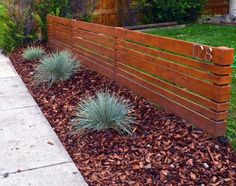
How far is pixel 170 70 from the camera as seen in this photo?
13.9 feet

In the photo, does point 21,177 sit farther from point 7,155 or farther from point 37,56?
point 37,56

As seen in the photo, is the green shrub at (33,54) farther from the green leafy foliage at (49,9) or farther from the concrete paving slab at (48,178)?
the concrete paving slab at (48,178)

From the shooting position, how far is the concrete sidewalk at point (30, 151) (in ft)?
10.9

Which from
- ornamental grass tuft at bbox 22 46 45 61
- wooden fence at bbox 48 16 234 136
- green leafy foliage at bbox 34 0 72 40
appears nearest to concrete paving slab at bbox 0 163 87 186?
wooden fence at bbox 48 16 234 136

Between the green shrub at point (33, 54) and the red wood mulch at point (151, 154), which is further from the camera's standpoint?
the green shrub at point (33, 54)

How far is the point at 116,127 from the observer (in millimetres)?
4043

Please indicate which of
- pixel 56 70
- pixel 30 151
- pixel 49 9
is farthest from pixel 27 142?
pixel 49 9

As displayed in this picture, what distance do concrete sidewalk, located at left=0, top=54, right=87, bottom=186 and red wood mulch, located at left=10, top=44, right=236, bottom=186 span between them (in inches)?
4.8

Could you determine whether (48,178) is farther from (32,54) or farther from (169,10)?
(169,10)

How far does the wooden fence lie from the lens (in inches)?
139

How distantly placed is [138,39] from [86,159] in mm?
1923

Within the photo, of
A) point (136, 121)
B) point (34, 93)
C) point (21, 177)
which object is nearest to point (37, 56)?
point (34, 93)

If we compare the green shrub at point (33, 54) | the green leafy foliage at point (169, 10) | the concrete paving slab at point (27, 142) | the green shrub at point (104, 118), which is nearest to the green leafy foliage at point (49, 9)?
the green shrub at point (33, 54)

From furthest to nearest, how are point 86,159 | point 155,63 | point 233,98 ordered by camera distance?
1. point 233,98
2. point 155,63
3. point 86,159
